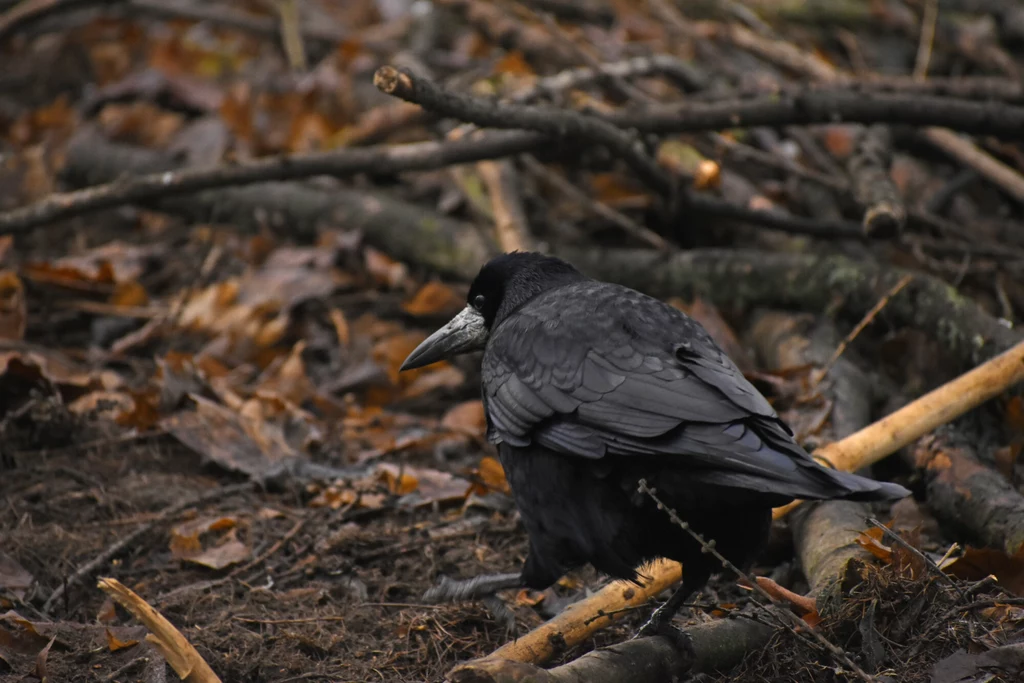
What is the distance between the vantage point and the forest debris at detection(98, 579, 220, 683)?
7.25 feet

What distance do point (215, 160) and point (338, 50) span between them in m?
1.60

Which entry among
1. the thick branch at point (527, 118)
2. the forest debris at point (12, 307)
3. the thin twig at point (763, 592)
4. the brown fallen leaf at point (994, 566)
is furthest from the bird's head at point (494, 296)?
the forest debris at point (12, 307)

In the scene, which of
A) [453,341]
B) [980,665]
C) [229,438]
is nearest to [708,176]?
[453,341]

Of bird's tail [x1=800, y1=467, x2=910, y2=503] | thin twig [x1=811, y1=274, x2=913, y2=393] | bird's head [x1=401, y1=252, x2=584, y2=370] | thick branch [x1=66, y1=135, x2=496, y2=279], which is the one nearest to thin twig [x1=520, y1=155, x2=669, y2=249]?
thick branch [x1=66, y1=135, x2=496, y2=279]

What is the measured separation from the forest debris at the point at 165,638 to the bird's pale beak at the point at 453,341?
138cm

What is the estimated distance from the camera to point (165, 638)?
2.27 metres

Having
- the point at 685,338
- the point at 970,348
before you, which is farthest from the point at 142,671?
the point at 970,348

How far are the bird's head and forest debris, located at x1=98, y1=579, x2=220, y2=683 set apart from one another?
4.33ft

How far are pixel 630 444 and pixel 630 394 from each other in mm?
148

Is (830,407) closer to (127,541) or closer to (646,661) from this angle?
(646,661)

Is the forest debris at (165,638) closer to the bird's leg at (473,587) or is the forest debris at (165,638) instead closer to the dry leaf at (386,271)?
the bird's leg at (473,587)

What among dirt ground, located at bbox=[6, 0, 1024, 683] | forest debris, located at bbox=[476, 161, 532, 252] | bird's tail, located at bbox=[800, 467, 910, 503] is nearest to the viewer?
bird's tail, located at bbox=[800, 467, 910, 503]

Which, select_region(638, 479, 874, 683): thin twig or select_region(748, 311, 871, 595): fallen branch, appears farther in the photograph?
select_region(748, 311, 871, 595): fallen branch

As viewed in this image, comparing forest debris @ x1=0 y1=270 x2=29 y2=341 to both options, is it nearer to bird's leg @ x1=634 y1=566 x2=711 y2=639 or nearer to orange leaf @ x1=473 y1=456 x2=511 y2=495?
orange leaf @ x1=473 y1=456 x2=511 y2=495
